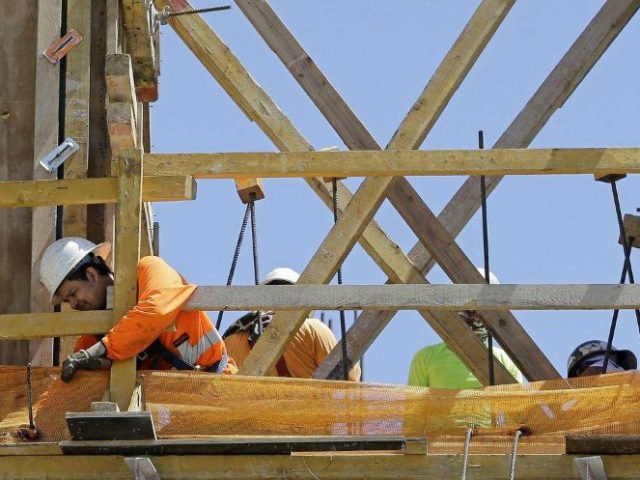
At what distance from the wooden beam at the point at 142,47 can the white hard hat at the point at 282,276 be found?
1.43 meters

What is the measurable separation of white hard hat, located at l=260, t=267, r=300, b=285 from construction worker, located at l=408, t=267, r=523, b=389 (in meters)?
1.06

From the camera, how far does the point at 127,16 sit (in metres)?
10.4

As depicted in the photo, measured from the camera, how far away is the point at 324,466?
25.3ft

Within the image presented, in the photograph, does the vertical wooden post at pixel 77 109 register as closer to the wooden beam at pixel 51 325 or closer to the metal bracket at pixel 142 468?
the wooden beam at pixel 51 325

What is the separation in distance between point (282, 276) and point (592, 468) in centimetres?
425

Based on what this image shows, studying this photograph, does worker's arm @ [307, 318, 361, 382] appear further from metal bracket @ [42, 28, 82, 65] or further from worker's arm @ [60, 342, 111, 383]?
worker's arm @ [60, 342, 111, 383]

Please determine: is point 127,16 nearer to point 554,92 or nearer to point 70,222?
point 70,222

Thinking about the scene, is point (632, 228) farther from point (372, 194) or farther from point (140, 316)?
point (140, 316)

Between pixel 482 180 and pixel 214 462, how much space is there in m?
4.06

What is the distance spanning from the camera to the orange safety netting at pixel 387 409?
8.05 m

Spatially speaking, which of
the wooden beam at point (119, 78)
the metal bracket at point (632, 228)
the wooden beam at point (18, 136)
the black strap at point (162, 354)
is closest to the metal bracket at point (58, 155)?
the wooden beam at point (18, 136)

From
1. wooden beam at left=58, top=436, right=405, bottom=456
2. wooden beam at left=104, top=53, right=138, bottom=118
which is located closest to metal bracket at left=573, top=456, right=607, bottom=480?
wooden beam at left=58, top=436, right=405, bottom=456

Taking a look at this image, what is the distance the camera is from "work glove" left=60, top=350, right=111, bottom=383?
27.0 feet

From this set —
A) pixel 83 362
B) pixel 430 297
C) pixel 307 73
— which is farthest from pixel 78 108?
pixel 430 297
